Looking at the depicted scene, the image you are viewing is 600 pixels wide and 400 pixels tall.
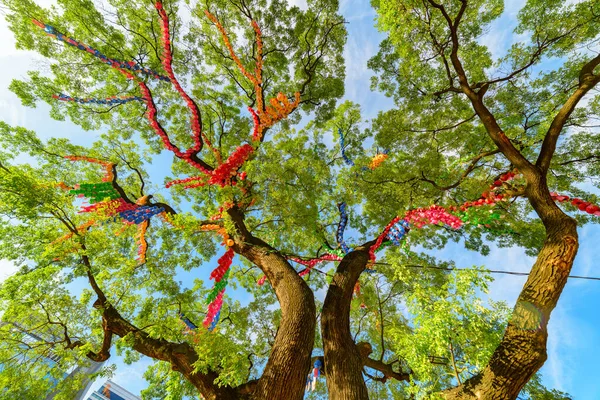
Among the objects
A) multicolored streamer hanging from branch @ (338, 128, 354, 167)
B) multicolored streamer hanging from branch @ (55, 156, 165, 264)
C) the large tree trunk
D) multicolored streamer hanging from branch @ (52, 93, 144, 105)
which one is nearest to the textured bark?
the large tree trunk

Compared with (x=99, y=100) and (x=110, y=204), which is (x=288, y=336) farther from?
(x=99, y=100)

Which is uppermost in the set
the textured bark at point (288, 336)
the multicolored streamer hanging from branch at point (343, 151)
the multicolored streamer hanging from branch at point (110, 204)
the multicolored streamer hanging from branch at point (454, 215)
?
the multicolored streamer hanging from branch at point (343, 151)

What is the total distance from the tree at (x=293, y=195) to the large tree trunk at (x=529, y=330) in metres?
0.02

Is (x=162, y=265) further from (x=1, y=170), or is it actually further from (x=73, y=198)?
(x=1, y=170)

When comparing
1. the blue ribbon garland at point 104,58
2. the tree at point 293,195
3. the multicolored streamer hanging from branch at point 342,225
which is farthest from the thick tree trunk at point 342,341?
the blue ribbon garland at point 104,58

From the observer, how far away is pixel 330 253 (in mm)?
6684

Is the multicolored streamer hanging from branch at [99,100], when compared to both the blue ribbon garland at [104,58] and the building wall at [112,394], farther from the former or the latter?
the building wall at [112,394]

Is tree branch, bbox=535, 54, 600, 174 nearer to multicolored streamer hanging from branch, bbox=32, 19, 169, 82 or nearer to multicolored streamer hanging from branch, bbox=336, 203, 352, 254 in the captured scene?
multicolored streamer hanging from branch, bbox=336, 203, 352, 254

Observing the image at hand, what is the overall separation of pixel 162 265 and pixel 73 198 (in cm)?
230

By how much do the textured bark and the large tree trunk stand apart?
1528 mm

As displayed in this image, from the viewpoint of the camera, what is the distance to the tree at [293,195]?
2922 mm

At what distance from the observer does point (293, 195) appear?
596cm

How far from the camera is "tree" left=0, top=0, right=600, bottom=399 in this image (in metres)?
2.92

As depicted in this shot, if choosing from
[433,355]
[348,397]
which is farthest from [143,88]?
[433,355]
